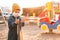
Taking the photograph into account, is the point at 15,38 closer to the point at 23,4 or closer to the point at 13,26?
the point at 13,26

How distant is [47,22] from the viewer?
2.96m

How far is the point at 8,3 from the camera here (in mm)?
3828

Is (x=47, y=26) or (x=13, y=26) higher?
(x=13, y=26)

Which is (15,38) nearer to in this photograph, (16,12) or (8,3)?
(16,12)

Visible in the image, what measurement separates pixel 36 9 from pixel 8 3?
63 cm

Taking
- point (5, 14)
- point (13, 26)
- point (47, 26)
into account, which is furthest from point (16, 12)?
point (5, 14)

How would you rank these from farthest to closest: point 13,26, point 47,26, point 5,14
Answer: point 5,14 → point 47,26 → point 13,26

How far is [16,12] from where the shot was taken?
4.33 ft

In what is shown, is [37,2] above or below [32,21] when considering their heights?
above

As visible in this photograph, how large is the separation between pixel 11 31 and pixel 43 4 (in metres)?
2.65

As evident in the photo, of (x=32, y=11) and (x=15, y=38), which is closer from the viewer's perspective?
(x=15, y=38)

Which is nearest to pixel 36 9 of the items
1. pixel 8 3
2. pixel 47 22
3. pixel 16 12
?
pixel 8 3

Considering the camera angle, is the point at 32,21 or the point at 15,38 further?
the point at 32,21

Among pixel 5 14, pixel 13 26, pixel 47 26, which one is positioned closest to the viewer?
pixel 13 26
